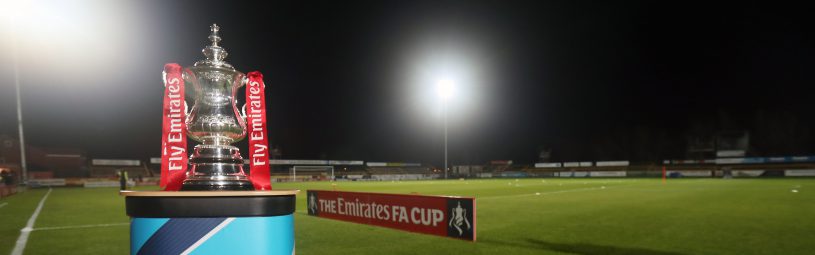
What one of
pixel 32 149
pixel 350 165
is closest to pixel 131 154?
pixel 32 149

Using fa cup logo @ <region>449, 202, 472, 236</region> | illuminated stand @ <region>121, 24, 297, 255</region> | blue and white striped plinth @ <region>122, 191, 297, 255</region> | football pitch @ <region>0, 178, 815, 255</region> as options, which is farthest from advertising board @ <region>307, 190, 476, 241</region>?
blue and white striped plinth @ <region>122, 191, 297, 255</region>

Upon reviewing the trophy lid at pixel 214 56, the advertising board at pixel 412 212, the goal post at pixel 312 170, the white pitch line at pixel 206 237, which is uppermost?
the trophy lid at pixel 214 56

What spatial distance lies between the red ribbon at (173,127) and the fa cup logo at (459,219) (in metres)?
5.56

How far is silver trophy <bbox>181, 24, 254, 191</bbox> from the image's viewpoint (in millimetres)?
1833

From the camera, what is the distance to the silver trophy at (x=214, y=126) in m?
1.83

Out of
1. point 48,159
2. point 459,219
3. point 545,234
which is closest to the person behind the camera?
point 459,219

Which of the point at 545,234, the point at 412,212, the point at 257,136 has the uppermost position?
the point at 257,136

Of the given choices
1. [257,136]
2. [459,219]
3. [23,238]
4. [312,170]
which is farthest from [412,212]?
[312,170]

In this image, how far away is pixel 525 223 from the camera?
1060cm

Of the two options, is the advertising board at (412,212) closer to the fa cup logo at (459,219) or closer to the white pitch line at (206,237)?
the fa cup logo at (459,219)

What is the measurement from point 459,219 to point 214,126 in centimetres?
595

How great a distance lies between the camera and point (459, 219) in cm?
751

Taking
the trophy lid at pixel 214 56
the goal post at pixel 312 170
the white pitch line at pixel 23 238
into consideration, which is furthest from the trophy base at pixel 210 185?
the goal post at pixel 312 170

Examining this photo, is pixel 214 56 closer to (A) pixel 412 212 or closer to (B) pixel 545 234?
(A) pixel 412 212
